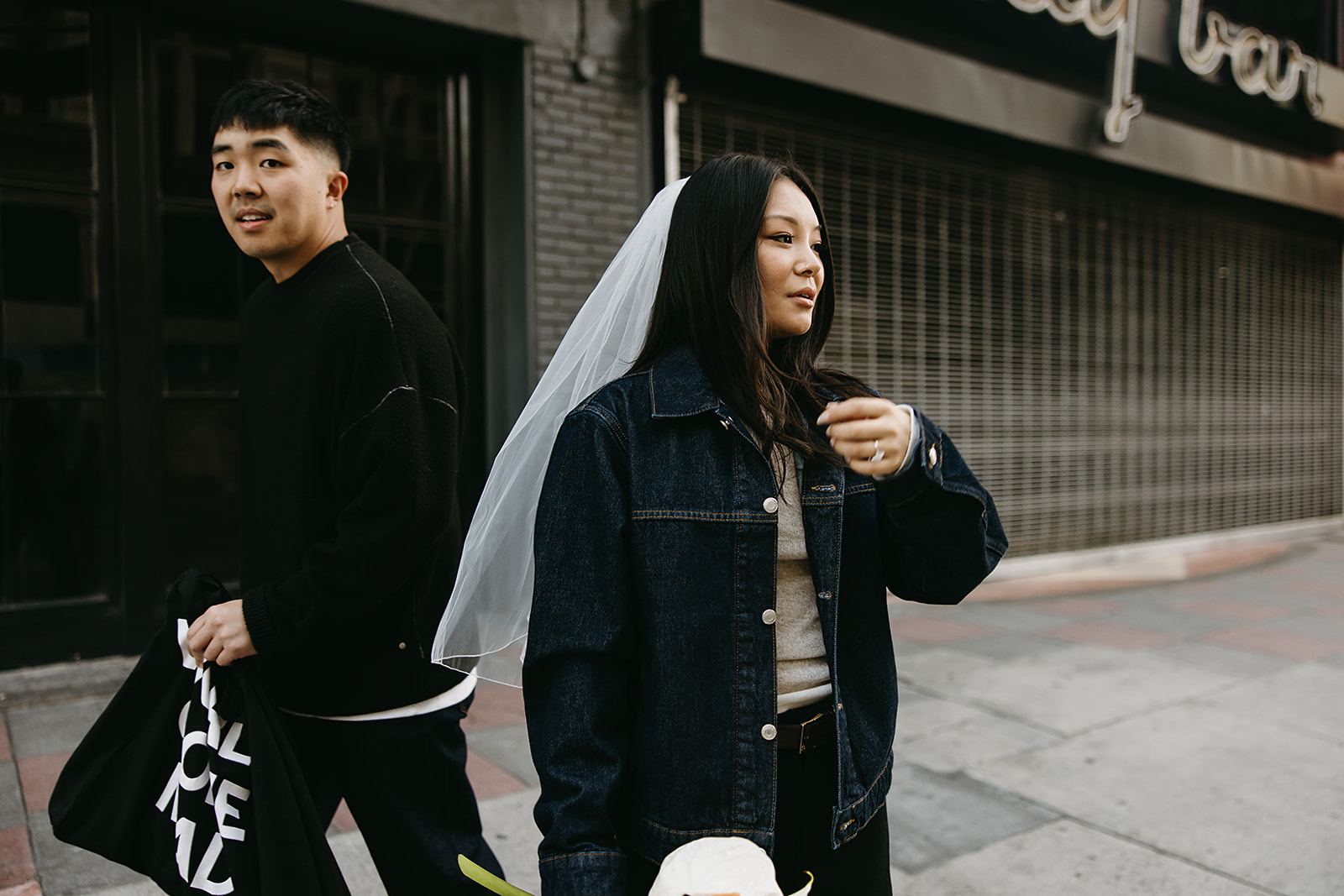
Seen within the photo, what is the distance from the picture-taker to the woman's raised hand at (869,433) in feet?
4.42

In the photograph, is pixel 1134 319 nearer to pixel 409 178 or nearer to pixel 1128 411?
pixel 1128 411

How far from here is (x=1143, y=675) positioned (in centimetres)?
550

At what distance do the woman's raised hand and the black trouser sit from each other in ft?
1.60

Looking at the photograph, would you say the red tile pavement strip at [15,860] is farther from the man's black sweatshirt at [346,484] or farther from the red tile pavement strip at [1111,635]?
the red tile pavement strip at [1111,635]

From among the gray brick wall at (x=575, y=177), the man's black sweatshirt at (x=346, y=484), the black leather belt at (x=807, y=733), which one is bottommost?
the black leather belt at (x=807, y=733)

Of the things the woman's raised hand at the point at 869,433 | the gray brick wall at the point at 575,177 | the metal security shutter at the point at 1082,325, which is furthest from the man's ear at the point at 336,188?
the metal security shutter at the point at 1082,325

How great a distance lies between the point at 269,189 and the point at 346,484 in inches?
25.7

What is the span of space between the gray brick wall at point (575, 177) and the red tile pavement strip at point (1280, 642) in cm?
483

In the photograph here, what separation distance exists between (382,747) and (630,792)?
73 cm

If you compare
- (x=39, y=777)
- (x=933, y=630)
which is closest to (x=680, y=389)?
(x=39, y=777)

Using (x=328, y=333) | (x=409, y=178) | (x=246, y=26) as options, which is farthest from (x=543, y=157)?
(x=328, y=333)

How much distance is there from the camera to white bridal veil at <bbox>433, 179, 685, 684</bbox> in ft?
6.26

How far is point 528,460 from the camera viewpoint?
1917mm

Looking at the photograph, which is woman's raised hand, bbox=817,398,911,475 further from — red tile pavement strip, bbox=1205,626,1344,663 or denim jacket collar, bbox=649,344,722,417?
red tile pavement strip, bbox=1205,626,1344,663
